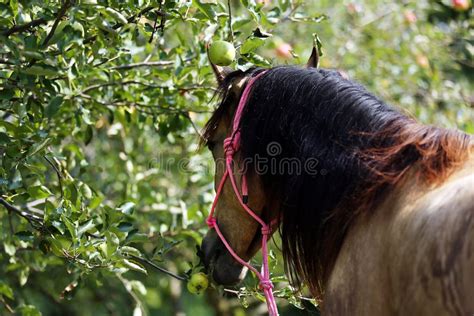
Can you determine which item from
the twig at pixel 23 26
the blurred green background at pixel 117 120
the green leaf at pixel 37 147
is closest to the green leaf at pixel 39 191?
the blurred green background at pixel 117 120

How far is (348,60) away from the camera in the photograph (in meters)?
5.50

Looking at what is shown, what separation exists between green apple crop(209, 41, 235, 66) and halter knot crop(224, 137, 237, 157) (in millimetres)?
275

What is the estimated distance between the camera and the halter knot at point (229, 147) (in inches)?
96.1

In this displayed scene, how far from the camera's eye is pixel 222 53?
2547 millimetres

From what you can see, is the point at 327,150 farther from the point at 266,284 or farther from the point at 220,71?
the point at 220,71

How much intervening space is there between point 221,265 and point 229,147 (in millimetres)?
405

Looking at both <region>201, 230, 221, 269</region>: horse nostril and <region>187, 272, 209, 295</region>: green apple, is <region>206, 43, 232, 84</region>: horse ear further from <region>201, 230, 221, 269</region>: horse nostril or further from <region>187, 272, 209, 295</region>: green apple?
<region>187, 272, 209, 295</region>: green apple

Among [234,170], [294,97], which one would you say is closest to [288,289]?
[234,170]

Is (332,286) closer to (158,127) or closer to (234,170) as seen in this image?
(234,170)

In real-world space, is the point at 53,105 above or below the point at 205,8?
below

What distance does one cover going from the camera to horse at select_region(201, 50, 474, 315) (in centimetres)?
178

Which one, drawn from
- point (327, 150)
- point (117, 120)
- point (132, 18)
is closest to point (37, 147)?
point (132, 18)

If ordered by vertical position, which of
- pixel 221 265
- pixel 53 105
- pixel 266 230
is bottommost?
pixel 221 265

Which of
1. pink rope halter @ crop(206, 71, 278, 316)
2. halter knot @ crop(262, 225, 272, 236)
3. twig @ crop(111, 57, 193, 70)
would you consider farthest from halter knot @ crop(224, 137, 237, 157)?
twig @ crop(111, 57, 193, 70)
